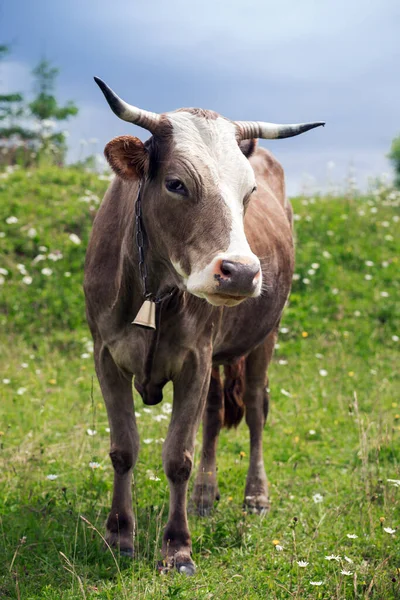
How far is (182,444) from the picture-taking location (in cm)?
445

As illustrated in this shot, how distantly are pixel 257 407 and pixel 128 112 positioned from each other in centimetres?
312

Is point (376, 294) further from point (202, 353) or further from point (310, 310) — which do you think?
point (202, 353)

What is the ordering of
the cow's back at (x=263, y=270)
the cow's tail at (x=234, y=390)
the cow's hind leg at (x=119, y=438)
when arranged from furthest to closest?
the cow's tail at (x=234, y=390), the cow's back at (x=263, y=270), the cow's hind leg at (x=119, y=438)

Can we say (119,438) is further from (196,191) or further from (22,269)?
(22,269)

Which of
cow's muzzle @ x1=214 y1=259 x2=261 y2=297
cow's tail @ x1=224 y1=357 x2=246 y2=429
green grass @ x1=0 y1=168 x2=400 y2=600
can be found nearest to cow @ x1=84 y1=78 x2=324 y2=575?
cow's muzzle @ x1=214 y1=259 x2=261 y2=297

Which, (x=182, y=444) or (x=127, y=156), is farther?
(x=182, y=444)

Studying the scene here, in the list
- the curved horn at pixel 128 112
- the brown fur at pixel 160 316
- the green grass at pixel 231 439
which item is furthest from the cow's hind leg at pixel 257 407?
the curved horn at pixel 128 112

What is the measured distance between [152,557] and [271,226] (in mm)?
2748

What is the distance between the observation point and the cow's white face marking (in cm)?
354

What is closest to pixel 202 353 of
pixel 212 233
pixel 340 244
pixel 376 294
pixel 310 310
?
pixel 212 233

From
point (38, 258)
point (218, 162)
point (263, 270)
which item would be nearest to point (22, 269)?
point (38, 258)

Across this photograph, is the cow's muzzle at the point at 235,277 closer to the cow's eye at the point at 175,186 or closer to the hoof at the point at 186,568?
the cow's eye at the point at 175,186

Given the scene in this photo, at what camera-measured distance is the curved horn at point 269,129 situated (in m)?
4.20

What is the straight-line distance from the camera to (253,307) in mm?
5512
